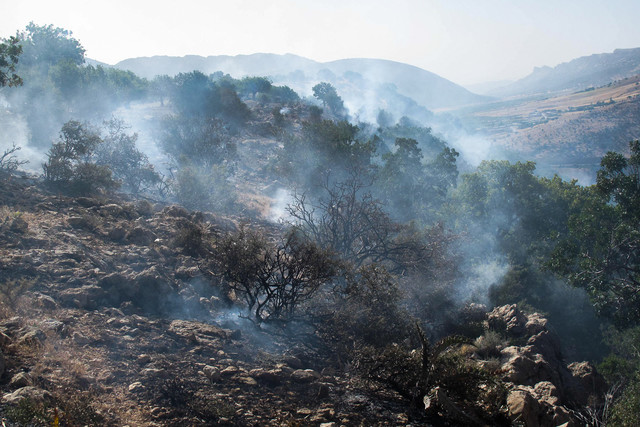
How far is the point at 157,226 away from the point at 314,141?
1095 cm

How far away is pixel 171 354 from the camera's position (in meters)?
5.87

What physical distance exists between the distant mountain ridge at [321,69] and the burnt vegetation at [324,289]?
10217 centimetres

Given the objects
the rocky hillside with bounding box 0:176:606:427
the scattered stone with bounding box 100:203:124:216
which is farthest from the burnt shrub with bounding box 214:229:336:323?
the scattered stone with bounding box 100:203:124:216

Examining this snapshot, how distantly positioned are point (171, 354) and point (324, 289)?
4.38 metres

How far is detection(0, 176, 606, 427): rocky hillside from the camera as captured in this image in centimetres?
450

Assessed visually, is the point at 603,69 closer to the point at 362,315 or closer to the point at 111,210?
the point at 362,315

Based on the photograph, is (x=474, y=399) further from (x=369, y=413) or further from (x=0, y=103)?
(x=0, y=103)

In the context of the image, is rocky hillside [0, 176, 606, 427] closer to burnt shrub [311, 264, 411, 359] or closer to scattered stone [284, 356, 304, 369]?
scattered stone [284, 356, 304, 369]

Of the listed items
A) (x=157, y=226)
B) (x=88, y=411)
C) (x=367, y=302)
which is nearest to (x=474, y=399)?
(x=367, y=302)

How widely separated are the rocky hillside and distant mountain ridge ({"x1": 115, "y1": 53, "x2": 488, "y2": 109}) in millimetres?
110891

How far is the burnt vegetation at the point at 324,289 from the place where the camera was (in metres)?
5.01

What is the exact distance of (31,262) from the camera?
287 inches

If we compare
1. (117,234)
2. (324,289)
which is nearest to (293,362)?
(324,289)

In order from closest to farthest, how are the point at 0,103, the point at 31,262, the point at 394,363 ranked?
the point at 394,363 < the point at 31,262 < the point at 0,103
